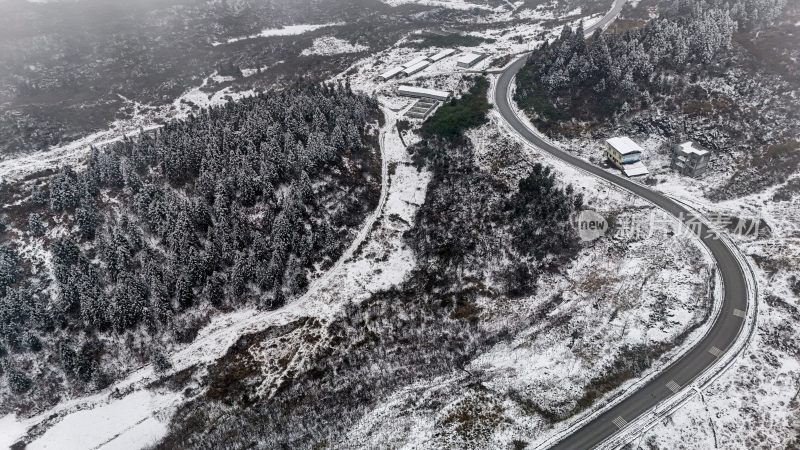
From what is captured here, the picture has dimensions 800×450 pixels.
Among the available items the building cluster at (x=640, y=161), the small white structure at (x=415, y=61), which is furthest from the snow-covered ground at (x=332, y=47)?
the building cluster at (x=640, y=161)

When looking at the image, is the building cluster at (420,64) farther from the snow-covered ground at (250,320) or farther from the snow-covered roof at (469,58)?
the snow-covered ground at (250,320)

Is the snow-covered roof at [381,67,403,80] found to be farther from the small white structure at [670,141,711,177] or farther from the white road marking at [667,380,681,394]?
the white road marking at [667,380,681,394]

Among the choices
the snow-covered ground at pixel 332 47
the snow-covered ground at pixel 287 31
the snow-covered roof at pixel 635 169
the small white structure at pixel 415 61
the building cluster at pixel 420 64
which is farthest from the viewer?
the snow-covered ground at pixel 287 31

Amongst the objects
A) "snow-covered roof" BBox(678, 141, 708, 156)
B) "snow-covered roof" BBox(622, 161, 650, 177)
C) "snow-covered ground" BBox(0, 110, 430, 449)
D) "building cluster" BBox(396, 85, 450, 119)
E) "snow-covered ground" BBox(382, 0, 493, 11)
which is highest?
"snow-covered ground" BBox(382, 0, 493, 11)

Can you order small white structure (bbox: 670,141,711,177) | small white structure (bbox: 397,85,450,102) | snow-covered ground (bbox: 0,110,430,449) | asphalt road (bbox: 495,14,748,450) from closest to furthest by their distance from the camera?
1. asphalt road (bbox: 495,14,748,450)
2. snow-covered ground (bbox: 0,110,430,449)
3. small white structure (bbox: 670,141,711,177)
4. small white structure (bbox: 397,85,450,102)

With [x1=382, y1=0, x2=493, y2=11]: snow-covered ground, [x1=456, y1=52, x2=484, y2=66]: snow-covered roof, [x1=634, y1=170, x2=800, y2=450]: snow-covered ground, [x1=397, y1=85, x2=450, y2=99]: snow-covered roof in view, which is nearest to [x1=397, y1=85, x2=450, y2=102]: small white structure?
[x1=397, y1=85, x2=450, y2=99]: snow-covered roof

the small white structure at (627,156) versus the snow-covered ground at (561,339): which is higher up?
the small white structure at (627,156)

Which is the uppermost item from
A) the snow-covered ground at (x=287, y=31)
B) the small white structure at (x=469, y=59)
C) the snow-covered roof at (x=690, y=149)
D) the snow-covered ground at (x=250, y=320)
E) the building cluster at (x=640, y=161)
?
the snow-covered ground at (x=287, y=31)

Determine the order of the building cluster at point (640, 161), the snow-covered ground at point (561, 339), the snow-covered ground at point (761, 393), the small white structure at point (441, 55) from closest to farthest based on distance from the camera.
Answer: the snow-covered ground at point (761, 393) → the snow-covered ground at point (561, 339) → the building cluster at point (640, 161) → the small white structure at point (441, 55)
